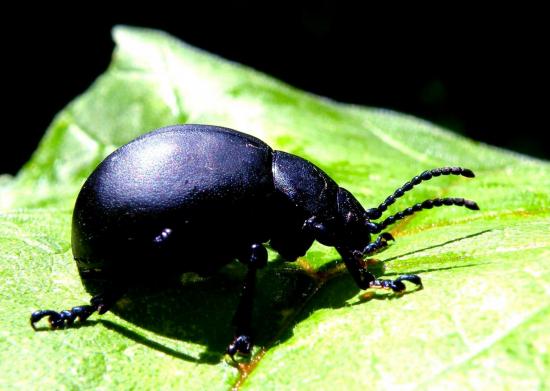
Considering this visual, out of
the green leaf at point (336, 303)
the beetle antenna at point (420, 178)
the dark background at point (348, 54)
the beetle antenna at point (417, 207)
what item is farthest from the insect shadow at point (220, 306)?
the dark background at point (348, 54)

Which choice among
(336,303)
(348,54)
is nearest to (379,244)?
(336,303)

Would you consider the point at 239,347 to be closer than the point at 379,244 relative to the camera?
Yes

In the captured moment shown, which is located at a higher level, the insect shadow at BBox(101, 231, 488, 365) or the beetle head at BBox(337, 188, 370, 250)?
the beetle head at BBox(337, 188, 370, 250)

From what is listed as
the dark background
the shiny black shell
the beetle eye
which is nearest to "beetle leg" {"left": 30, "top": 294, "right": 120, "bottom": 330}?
the shiny black shell

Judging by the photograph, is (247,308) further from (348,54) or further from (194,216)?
(348,54)

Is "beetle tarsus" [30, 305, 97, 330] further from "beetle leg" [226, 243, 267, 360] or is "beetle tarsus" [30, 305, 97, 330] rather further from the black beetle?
A: "beetle leg" [226, 243, 267, 360]

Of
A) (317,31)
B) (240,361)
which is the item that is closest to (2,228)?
(240,361)

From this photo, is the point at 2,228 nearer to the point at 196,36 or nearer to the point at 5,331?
the point at 5,331
